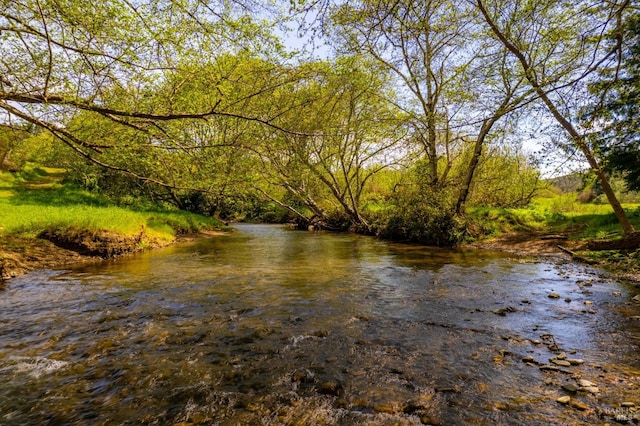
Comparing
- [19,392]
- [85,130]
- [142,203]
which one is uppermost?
[85,130]

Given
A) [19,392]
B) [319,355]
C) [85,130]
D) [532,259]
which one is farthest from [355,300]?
[532,259]

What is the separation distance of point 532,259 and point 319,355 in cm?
1251

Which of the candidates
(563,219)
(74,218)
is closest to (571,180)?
(563,219)

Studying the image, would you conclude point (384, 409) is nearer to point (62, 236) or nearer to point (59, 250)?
point (59, 250)

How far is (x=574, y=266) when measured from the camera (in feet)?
40.7

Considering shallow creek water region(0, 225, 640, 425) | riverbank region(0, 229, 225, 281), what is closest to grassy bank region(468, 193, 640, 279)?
shallow creek water region(0, 225, 640, 425)

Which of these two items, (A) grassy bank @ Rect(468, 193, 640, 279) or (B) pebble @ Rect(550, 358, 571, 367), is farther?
(A) grassy bank @ Rect(468, 193, 640, 279)

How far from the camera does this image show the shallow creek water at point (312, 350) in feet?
12.7

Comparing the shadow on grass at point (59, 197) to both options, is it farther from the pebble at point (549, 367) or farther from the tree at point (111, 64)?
the pebble at point (549, 367)

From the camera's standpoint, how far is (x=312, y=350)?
5422mm

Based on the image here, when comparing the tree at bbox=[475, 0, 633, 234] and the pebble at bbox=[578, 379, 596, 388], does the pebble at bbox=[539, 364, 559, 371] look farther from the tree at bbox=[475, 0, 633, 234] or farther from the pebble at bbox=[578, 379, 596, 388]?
the tree at bbox=[475, 0, 633, 234]

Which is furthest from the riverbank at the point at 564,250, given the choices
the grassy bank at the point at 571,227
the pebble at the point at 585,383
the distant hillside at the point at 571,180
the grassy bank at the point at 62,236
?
the grassy bank at the point at 62,236

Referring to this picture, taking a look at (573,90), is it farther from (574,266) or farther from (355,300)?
(355,300)

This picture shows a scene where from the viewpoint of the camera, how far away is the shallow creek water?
3857 millimetres
